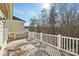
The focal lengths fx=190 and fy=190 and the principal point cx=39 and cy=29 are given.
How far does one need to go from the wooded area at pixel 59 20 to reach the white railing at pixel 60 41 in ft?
0.17

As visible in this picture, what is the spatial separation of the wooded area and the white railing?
5 cm

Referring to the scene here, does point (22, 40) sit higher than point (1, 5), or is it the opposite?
point (1, 5)

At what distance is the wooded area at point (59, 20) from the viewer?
2.39m

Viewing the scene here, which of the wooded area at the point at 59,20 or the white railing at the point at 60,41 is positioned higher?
the wooded area at the point at 59,20

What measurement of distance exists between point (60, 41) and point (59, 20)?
10.6 inches

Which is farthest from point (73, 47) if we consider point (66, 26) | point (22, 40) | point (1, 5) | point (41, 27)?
point (1, 5)

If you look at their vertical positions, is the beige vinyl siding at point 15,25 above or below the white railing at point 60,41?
above

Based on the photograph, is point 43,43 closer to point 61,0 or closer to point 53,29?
point 53,29

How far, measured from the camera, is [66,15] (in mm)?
2412

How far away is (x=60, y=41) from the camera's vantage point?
2.40 meters

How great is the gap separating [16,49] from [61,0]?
850mm

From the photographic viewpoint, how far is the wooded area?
2.39m

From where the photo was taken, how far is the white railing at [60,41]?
237 centimetres

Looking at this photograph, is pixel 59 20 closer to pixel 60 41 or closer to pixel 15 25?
pixel 60 41
